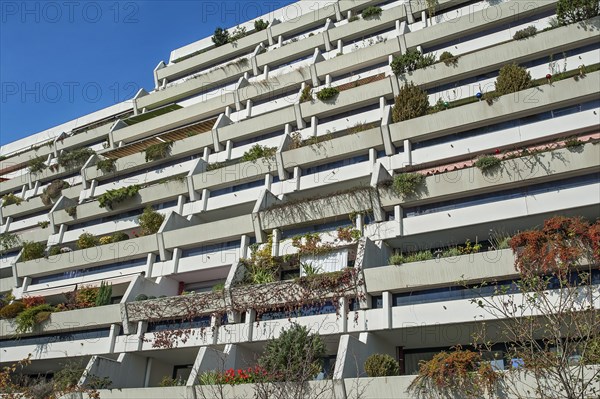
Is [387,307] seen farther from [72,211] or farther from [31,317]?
[72,211]

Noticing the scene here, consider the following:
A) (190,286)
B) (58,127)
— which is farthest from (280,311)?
(58,127)

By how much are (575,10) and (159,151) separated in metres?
30.0

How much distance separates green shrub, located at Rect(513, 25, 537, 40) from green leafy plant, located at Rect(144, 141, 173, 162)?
84.5 feet

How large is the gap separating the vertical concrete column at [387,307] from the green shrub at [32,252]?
95.0 feet

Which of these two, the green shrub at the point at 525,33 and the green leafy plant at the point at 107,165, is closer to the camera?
the green shrub at the point at 525,33

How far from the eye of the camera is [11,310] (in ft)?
112

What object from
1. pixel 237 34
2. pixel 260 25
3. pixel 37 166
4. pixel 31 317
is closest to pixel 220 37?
pixel 237 34

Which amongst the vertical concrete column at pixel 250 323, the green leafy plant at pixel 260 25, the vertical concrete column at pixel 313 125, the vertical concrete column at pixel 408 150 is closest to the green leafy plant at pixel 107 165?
the vertical concrete column at pixel 313 125

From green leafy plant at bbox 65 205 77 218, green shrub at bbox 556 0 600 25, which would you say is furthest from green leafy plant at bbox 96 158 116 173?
green shrub at bbox 556 0 600 25

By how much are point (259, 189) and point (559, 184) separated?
1791 cm

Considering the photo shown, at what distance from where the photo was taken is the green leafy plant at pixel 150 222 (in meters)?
36.5

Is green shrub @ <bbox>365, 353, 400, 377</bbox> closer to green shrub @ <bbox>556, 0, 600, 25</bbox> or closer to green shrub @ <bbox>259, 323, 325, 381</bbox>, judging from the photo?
green shrub @ <bbox>259, 323, 325, 381</bbox>

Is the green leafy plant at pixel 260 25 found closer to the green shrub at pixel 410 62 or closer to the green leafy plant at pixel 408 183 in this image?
A: the green shrub at pixel 410 62

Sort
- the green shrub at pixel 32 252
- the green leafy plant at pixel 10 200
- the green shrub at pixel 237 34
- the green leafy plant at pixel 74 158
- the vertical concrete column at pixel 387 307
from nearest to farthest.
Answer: the vertical concrete column at pixel 387 307, the green shrub at pixel 32 252, the green leafy plant at pixel 74 158, the green leafy plant at pixel 10 200, the green shrub at pixel 237 34
